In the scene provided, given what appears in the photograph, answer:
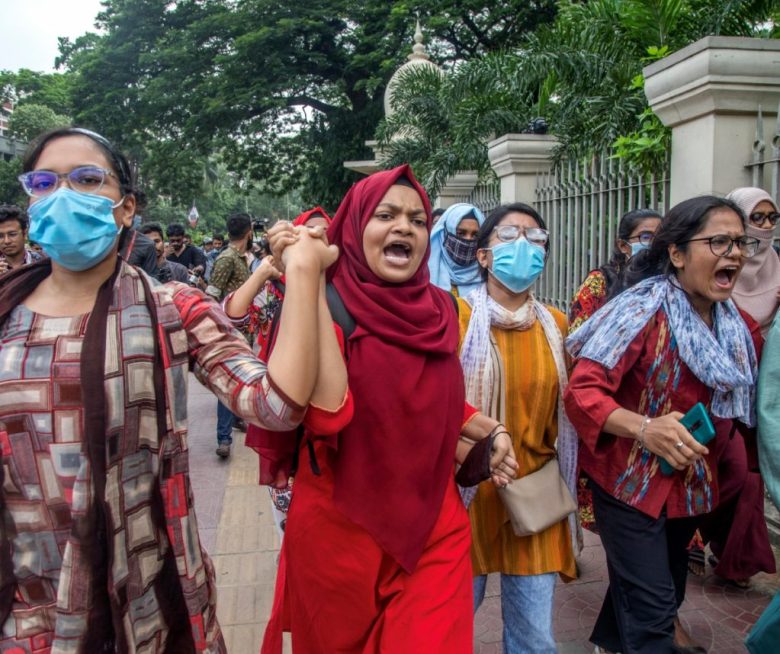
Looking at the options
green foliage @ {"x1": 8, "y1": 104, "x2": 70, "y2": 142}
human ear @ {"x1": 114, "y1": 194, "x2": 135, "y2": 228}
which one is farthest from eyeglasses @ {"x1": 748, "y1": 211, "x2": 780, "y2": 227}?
green foliage @ {"x1": 8, "y1": 104, "x2": 70, "y2": 142}

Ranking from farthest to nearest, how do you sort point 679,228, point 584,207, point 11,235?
point 584,207
point 11,235
point 679,228

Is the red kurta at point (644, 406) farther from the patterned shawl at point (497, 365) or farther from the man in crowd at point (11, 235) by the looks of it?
the man in crowd at point (11, 235)

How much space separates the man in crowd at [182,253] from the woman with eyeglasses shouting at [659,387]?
22.2 ft

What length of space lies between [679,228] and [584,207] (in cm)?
369

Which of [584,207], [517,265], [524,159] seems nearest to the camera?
[517,265]

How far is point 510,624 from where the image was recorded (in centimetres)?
268

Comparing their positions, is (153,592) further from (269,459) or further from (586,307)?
(586,307)

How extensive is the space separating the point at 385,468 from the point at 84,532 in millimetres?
799

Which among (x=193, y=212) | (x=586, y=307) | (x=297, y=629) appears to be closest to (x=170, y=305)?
(x=297, y=629)

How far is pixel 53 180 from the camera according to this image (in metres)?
1.77

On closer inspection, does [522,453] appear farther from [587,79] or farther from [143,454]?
[587,79]

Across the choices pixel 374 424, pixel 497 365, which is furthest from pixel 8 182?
pixel 374 424

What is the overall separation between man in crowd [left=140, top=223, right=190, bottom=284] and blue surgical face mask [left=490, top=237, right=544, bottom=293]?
4.00 metres

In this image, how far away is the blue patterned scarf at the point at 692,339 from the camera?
247cm
